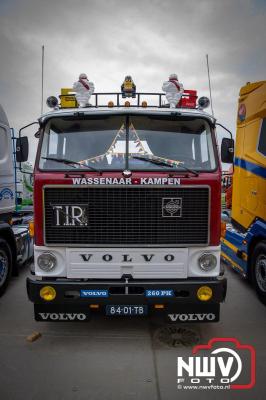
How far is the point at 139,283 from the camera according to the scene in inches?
134

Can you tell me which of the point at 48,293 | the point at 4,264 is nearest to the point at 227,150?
the point at 48,293

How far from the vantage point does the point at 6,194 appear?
545 cm

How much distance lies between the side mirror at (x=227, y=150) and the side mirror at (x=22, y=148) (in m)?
2.48

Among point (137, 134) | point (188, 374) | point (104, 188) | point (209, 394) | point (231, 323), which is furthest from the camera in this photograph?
point (231, 323)

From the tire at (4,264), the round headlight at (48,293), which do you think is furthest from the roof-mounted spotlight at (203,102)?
the tire at (4,264)

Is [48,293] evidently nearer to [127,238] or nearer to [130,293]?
[130,293]

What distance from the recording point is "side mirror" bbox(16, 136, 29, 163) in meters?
3.99

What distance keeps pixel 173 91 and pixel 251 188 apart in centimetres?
219

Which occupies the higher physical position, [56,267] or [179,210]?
[179,210]

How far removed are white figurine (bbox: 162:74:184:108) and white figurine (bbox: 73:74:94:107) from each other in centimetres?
99

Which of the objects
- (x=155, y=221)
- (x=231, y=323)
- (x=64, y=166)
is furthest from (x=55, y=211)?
(x=231, y=323)

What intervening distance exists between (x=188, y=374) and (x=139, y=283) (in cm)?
99

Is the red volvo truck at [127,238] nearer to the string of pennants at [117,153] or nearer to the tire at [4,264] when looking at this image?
the string of pennants at [117,153]

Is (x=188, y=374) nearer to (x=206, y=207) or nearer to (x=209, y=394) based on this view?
(x=209, y=394)
